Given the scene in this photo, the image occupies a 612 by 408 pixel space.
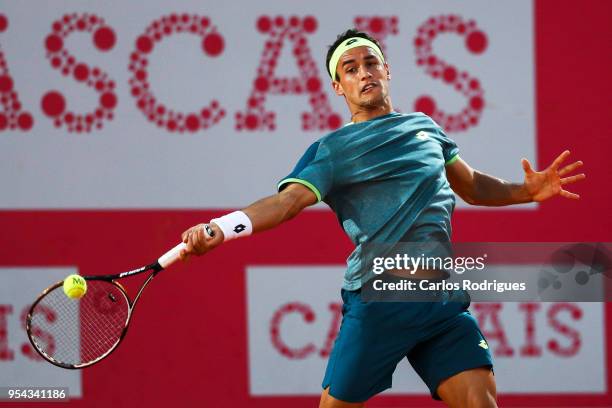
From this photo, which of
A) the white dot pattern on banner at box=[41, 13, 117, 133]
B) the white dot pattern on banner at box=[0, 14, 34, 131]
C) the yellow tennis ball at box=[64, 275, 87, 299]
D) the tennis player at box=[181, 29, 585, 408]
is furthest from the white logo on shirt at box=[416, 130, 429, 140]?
the white dot pattern on banner at box=[0, 14, 34, 131]

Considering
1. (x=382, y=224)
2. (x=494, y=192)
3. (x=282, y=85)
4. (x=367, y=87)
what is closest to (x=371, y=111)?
(x=367, y=87)

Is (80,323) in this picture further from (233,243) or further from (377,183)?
(377,183)

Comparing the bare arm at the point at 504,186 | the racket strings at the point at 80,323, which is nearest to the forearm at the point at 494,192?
the bare arm at the point at 504,186

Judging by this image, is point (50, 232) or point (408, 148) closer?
point (408, 148)

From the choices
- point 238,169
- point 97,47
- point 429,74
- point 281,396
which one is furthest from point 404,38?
point 281,396

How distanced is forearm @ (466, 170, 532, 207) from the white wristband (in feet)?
4.03

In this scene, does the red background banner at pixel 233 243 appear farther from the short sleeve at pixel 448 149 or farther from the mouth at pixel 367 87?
the mouth at pixel 367 87

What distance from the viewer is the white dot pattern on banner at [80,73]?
21.1 feet

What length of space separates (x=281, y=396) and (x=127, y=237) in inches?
50.3

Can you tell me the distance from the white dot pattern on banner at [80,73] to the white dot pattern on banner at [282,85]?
2.58 feet

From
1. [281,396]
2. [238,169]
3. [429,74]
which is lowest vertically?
[281,396]

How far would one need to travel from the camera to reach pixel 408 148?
462cm

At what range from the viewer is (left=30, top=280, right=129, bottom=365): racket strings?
5.60 metres

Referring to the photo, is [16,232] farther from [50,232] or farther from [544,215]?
[544,215]
